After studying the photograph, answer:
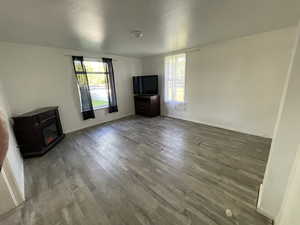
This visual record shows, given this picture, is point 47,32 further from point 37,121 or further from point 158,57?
point 158,57

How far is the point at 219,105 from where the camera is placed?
3426mm

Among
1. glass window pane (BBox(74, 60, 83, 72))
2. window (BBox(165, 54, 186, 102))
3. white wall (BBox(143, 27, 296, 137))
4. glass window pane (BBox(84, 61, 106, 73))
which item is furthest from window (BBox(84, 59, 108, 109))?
white wall (BBox(143, 27, 296, 137))

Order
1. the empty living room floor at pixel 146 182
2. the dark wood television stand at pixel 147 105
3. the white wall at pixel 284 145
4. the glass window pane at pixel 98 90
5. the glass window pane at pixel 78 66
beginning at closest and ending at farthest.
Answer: the white wall at pixel 284 145, the empty living room floor at pixel 146 182, the glass window pane at pixel 78 66, the glass window pane at pixel 98 90, the dark wood television stand at pixel 147 105

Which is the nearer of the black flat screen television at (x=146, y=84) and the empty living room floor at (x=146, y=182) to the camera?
the empty living room floor at (x=146, y=182)

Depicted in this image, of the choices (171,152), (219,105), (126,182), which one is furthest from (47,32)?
(219,105)

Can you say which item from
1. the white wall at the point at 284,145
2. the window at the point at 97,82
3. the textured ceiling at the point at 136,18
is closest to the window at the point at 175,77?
the textured ceiling at the point at 136,18

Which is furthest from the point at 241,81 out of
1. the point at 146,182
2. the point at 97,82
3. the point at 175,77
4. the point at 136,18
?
the point at 97,82

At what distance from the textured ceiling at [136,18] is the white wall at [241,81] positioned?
0.39 metres

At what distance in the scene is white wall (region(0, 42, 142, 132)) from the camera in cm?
259

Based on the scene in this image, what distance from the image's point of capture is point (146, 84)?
15.2 ft

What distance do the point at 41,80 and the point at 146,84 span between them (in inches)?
119

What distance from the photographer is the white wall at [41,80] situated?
2588 mm

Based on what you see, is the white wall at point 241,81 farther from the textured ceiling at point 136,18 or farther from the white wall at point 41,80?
the white wall at point 41,80

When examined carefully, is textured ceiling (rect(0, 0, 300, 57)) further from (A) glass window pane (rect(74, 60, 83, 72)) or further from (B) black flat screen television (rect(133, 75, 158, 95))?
(B) black flat screen television (rect(133, 75, 158, 95))
